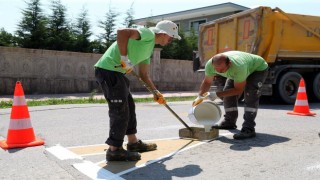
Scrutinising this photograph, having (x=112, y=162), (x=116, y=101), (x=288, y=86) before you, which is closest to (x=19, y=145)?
(x=112, y=162)

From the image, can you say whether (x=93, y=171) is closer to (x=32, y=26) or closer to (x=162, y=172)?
(x=162, y=172)

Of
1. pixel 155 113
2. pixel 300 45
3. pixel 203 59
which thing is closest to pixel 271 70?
pixel 300 45

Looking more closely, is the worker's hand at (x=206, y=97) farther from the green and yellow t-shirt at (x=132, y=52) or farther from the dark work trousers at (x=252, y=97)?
the green and yellow t-shirt at (x=132, y=52)

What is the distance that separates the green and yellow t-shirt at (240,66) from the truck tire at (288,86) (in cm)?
476

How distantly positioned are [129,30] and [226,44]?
726 cm

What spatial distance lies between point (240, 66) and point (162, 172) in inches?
73.6

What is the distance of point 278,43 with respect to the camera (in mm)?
9336

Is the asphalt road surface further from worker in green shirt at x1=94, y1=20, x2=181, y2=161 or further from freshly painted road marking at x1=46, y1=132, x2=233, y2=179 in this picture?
worker in green shirt at x1=94, y1=20, x2=181, y2=161

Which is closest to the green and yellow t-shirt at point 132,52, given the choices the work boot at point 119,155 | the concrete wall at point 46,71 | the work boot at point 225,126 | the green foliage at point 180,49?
the work boot at point 119,155

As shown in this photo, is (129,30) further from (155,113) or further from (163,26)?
(155,113)

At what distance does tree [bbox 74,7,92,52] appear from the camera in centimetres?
1659

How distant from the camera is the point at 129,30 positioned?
11.6 feet

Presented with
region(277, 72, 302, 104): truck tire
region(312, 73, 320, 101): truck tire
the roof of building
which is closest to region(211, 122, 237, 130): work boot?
region(277, 72, 302, 104): truck tire

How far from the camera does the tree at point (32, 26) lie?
49.3 ft
